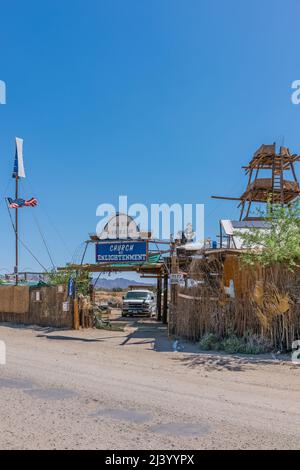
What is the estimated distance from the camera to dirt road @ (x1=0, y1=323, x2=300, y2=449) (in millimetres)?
5590

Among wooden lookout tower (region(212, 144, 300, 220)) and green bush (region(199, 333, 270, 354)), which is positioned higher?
wooden lookout tower (region(212, 144, 300, 220))

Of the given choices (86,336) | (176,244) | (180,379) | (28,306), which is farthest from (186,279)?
(28,306)

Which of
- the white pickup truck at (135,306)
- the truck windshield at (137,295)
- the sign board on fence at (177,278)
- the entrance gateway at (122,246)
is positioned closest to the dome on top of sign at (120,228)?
the entrance gateway at (122,246)

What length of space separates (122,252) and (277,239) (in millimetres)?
8417

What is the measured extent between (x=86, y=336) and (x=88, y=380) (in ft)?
30.3

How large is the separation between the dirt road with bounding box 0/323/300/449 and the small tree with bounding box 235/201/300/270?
2.98m

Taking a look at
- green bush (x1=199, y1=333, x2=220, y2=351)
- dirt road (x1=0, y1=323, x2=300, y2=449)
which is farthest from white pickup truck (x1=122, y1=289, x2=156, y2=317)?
dirt road (x1=0, y1=323, x2=300, y2=449)

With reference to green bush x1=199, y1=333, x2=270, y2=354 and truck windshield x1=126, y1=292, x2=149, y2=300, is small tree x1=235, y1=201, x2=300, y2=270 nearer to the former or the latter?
green bush x1=199, y1=333, x2=270, y2=354

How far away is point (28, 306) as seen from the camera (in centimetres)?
2275

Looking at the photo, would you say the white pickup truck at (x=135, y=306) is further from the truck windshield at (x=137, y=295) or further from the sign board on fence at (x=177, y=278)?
the sign board on fence at (x=177, y=278)

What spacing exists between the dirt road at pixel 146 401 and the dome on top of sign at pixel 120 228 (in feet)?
25.4

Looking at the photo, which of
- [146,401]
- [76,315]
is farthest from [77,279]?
[146,401]
